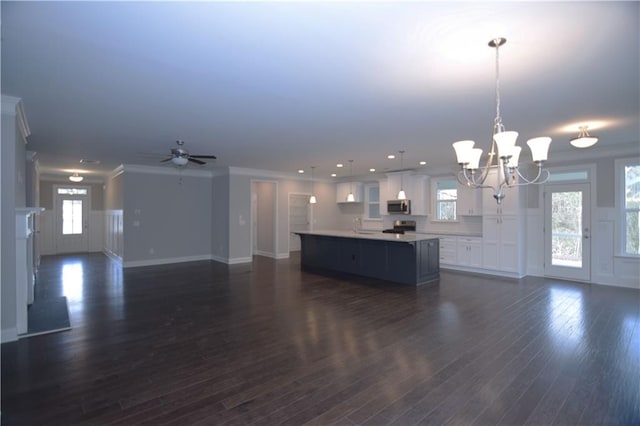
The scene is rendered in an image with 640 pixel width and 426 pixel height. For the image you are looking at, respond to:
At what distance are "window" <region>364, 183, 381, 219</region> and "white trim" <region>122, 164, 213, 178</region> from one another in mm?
4785

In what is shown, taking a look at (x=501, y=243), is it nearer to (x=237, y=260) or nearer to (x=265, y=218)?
(x=237, y=260)

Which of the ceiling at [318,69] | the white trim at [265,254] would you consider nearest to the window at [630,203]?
the ceiling at [318,69]

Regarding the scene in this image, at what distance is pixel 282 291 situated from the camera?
548 cm

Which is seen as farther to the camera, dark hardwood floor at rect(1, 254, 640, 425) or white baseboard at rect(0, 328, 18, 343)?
white baseboard at rect(0, 328, 18, 343)

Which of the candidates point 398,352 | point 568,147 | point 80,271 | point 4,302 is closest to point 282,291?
point 398,352

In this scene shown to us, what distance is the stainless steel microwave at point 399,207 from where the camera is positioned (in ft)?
28.1

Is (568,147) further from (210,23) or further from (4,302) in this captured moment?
(4,302)

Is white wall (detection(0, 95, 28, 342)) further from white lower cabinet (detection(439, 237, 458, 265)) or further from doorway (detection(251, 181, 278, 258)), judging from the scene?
white lower cabinet (detection(439, 237, 458, 265))

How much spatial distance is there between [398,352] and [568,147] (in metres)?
5.29

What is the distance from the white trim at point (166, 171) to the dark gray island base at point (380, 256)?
3.39 meters

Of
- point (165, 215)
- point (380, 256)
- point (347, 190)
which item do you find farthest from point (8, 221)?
point (347, 190)

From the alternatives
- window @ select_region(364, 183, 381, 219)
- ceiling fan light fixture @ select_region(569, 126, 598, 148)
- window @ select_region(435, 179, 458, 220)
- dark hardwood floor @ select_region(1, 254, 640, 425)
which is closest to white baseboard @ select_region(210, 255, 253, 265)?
dark hardwood floor @ select_region(1, 254, 640, 425)

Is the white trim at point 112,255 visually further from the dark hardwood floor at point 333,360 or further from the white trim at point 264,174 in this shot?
the white trim at point 264,174

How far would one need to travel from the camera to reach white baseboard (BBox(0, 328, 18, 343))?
3.38 metres
